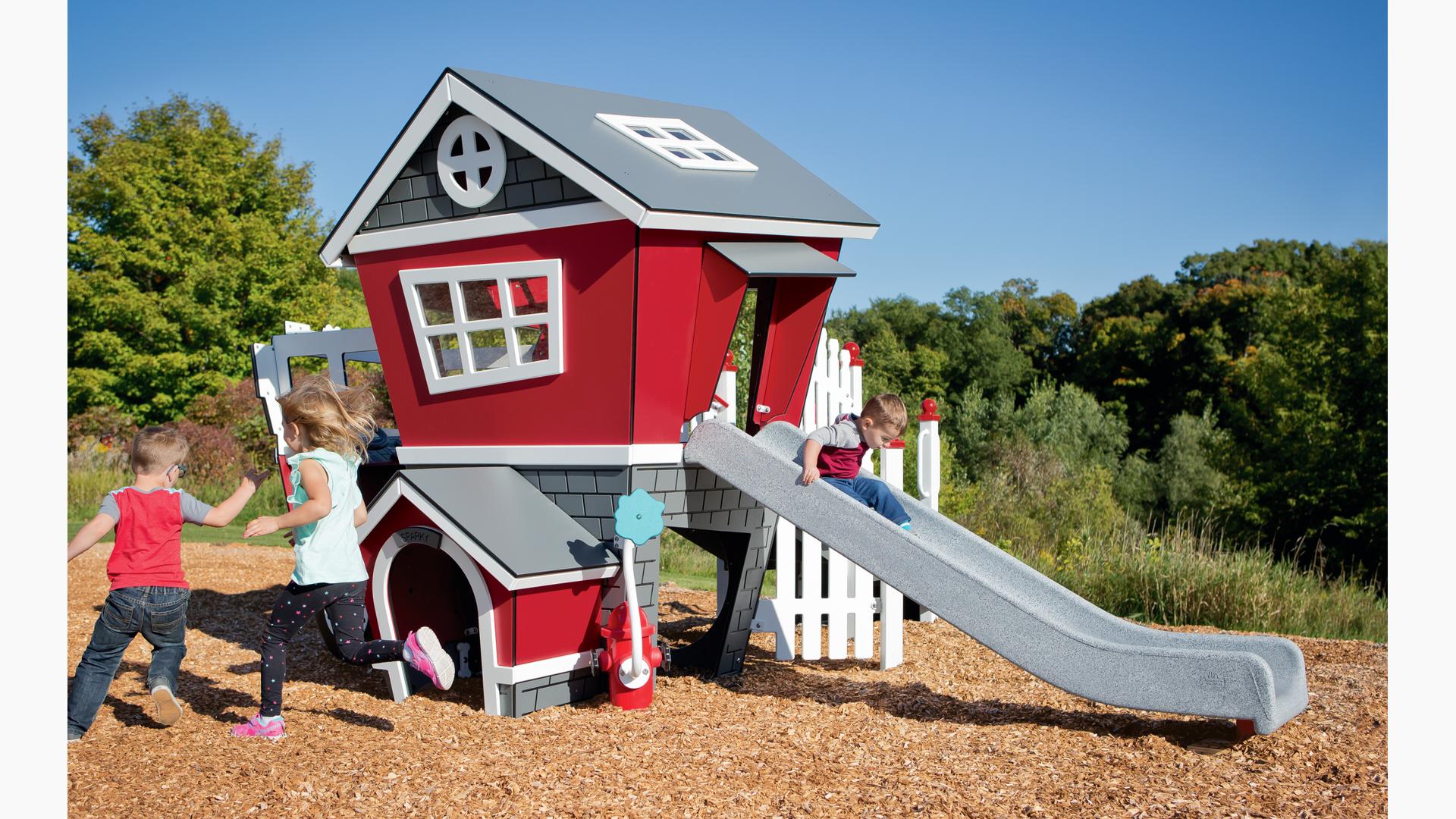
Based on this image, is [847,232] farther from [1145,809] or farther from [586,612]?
[1145,809]

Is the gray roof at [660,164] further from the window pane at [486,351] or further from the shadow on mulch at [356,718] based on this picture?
the shadow on mulch at [356,718]

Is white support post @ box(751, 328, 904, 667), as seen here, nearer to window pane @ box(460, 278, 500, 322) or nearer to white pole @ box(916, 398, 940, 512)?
white pole @ box(916, 398, 940, 512)

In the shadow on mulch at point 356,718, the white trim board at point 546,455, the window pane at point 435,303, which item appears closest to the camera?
the shadow on mulch at point 356,718

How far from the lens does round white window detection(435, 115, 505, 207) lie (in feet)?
21.4

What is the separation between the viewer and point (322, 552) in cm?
537

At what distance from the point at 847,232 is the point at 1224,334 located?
31.4 m

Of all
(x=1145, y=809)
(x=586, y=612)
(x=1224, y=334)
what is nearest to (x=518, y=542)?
(x=586, y=612)

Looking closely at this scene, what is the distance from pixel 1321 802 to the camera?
4430mm

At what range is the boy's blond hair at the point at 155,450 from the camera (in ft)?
16.2

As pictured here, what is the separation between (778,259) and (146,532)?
360 centimetres

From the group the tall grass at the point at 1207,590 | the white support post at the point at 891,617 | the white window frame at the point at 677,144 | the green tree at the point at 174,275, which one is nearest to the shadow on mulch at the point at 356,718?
the white support post at the point at 891,617

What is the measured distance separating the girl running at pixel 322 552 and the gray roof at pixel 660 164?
196 centimetres

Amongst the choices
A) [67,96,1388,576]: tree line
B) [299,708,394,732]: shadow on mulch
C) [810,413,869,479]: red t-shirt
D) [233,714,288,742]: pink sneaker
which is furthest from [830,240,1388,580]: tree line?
[233,714,288,742]: pink sneaker

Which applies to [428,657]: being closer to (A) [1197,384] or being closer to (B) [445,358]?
(B) [445,358]
